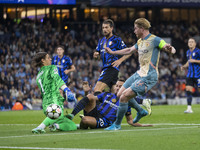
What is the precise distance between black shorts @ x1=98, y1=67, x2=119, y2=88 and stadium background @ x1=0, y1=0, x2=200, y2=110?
1547 centimetres


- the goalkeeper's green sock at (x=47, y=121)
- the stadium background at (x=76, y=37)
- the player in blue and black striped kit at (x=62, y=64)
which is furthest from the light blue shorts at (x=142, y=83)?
the stadium background at (x=76, y=37)

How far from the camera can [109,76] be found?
11.0 meters

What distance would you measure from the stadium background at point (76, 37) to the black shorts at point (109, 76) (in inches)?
609

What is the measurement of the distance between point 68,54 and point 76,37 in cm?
275

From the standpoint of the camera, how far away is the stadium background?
90.3 feet

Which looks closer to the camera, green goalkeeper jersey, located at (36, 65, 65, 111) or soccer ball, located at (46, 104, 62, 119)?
soccer ball, located at (46, 104, 62, 119)

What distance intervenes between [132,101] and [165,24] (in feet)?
97.5

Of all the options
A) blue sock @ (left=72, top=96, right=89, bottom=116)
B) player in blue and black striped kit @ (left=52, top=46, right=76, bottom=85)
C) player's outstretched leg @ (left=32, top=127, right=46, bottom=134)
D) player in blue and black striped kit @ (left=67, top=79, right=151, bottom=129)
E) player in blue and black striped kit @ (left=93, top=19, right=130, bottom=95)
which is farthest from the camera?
player in blue and black striped kit @ (left=52, top=46, right=76, bottom=85)

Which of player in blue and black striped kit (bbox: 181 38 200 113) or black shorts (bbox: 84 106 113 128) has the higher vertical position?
player in blue and black striped kit (bbox: 181 38 200 113)

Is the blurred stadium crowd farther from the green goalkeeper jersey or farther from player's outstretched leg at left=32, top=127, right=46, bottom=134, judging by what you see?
player's outstretched leg at left=32, top=127, right=46, bottom=134

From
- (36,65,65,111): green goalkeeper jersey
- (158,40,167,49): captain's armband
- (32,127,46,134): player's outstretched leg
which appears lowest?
(32,127,46,134): player's outstretched leg

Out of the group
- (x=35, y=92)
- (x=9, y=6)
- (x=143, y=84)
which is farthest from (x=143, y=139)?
(x=9, y=6)

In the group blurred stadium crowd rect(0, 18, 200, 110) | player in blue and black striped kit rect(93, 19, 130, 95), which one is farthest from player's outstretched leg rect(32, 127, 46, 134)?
blurred stadium crowd rect(0, 18, 200, 110)

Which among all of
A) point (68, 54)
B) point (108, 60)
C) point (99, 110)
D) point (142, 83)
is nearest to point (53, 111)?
point (99, 110)
